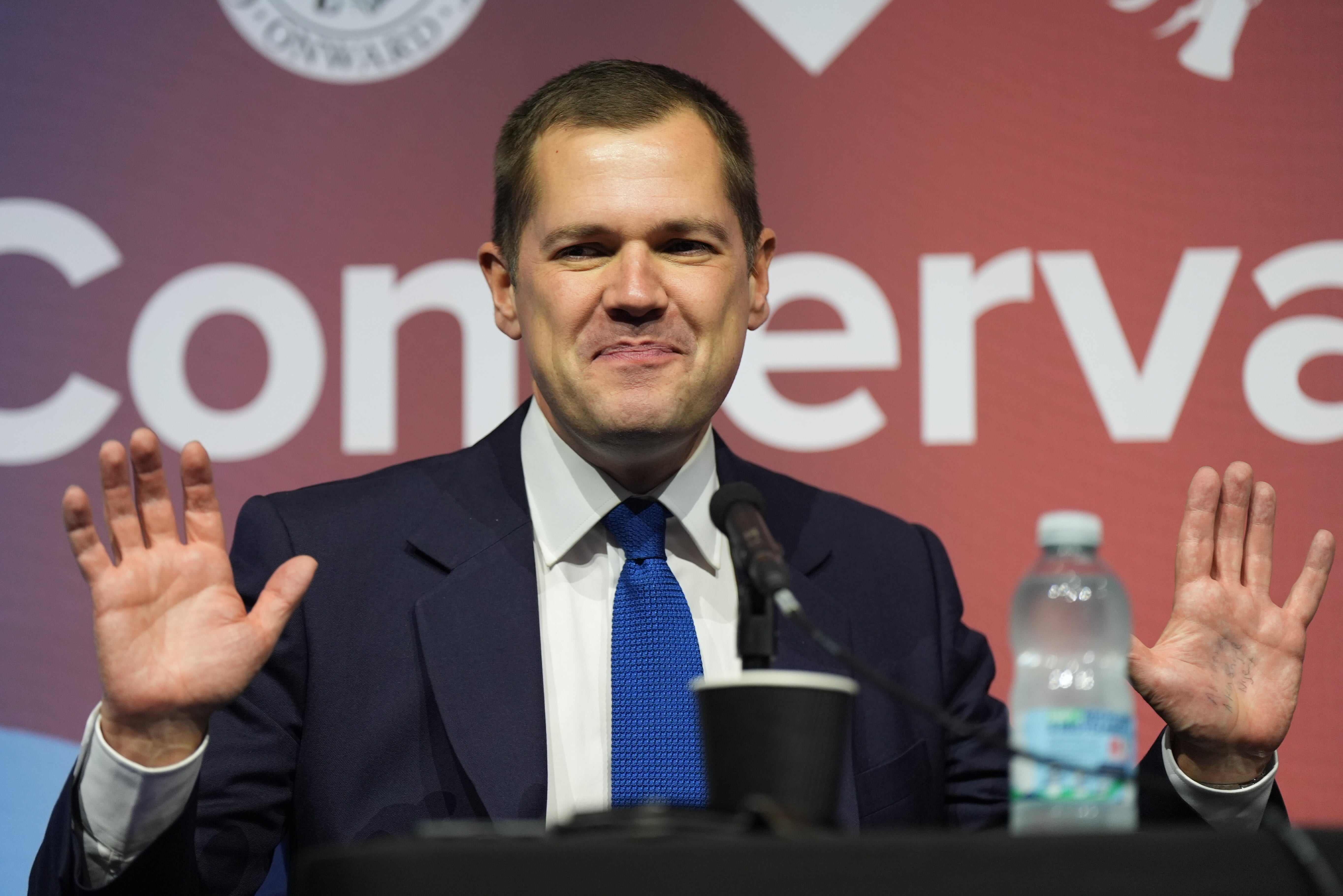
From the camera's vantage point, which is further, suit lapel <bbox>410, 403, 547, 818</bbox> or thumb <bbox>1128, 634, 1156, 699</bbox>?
suit lapel <bbox>410, 403, 547, 818</bbox>

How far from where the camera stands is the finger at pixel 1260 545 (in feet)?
6.06

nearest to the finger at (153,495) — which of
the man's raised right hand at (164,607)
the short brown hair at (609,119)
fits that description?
the man's raised right hand at (164,607)

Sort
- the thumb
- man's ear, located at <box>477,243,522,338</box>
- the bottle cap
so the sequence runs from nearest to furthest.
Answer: the bottle cap
the thumb
man's ear, located at <box>477,243,522,338</box>

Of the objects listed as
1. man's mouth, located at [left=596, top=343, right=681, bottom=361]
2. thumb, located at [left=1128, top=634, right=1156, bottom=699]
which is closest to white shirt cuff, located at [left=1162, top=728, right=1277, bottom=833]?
thumb, located at [left=1128, top=634, right=1156, bottom=699]

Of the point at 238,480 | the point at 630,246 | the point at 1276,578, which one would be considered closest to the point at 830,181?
the point at 630,246

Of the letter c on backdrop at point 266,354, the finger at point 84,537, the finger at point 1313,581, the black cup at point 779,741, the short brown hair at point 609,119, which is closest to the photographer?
the black cup at point 779,741

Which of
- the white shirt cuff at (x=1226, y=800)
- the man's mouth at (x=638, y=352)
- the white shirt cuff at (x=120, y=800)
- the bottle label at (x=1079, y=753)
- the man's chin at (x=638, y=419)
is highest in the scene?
the man's mouth at (x=638, y=352)

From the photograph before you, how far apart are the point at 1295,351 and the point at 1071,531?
1.64 m

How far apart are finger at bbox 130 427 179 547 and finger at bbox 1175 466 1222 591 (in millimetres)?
1223

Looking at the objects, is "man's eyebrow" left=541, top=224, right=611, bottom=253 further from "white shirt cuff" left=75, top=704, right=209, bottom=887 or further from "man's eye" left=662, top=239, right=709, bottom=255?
"white shirt cuff" left=75, top=704, right=209, bottom=887

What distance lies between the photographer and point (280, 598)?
1.66m

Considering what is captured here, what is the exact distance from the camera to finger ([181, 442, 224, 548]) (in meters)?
1.63

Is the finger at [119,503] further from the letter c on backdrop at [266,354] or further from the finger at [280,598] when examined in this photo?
the letter c on backdrop at [266,354]

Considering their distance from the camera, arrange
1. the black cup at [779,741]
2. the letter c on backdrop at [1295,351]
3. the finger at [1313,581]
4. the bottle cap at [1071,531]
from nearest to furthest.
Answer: the black cup at [779,741]
the bottle cap at [1071,531]
the finger at [1313,581]
the letter c on backdrop at [1295,351]
